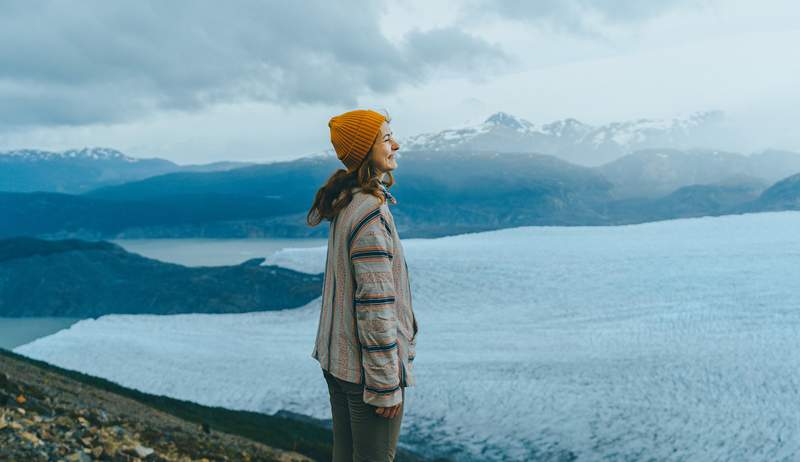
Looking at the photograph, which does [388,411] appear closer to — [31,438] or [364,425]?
[364,425]

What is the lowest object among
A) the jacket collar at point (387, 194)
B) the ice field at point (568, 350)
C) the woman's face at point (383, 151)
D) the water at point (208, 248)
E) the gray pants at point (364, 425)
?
the ice field at point (568, 350)

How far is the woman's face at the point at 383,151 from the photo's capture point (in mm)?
3246

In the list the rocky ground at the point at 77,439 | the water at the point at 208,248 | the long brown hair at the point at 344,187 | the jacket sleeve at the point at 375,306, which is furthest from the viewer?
the water at the point at 208,248

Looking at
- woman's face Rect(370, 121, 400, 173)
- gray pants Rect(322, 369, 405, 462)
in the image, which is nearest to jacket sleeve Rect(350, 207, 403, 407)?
gray pants Rect(322, 369, 405, 462)

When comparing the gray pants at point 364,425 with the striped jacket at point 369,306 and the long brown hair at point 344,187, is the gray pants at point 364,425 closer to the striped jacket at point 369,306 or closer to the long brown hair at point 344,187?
the striped jacket at point 369,306

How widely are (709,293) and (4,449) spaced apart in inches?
1052

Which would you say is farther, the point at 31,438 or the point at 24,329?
the point at 24,329

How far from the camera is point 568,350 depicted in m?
24.0

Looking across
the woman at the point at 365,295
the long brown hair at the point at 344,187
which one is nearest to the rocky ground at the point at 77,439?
the woman at the point at 365,295

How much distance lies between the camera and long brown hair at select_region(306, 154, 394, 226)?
319 cm

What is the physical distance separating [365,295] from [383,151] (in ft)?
2.48

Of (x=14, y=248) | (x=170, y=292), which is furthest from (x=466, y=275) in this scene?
(x=14, y=248)

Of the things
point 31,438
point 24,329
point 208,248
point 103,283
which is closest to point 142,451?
point 31,438

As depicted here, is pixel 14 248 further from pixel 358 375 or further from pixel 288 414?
pixel 358 375
